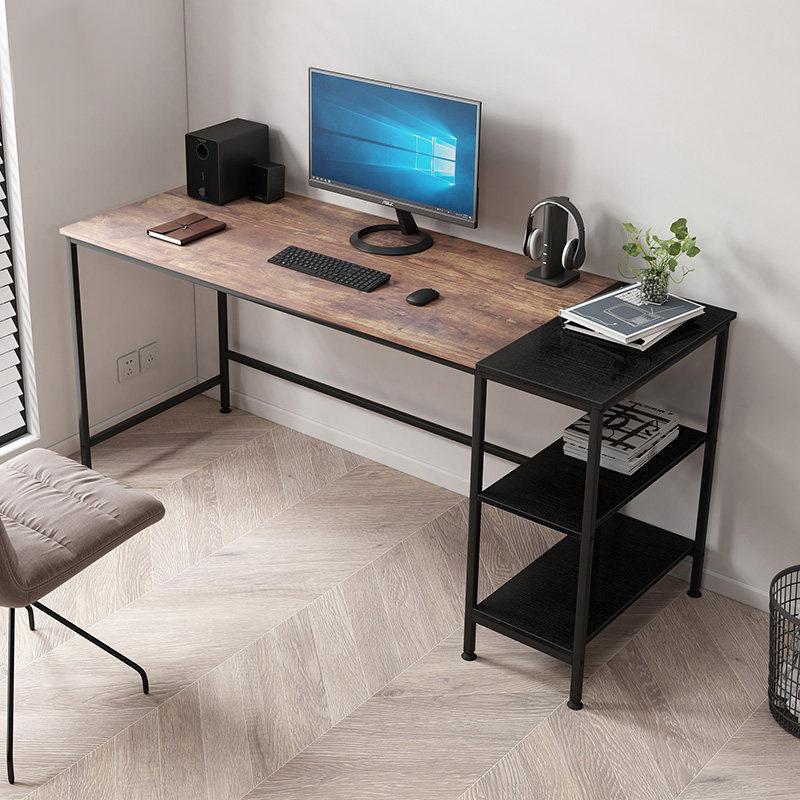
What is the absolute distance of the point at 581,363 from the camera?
2754 millimetres

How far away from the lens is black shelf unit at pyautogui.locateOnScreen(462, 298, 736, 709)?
8.84 ft

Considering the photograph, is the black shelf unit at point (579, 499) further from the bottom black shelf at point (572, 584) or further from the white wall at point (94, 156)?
the white wall at point (94, 156)

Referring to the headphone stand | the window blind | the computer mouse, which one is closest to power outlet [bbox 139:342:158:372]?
the window blind

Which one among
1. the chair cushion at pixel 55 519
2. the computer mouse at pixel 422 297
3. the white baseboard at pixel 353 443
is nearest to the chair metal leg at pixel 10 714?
the chair cushion at pixel 55 519

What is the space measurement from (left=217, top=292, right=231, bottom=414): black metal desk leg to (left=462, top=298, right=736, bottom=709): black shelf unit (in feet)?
4.76

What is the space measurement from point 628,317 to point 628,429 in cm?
→ 32

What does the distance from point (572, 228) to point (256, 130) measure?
3.58 ft

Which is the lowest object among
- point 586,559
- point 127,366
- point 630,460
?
point 127,366

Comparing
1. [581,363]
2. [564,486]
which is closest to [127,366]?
[564,486]

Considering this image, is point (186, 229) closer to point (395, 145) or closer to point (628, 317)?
point (395, 145)

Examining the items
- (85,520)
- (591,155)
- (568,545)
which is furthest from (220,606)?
(591,155)

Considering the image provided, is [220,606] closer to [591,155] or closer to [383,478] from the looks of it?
[383,478]

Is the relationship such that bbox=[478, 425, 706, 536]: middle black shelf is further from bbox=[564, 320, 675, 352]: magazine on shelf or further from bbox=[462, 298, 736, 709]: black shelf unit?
bbox=[564, 320, 675, 352]: magazine on shelf

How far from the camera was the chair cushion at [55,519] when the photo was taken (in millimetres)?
2516
